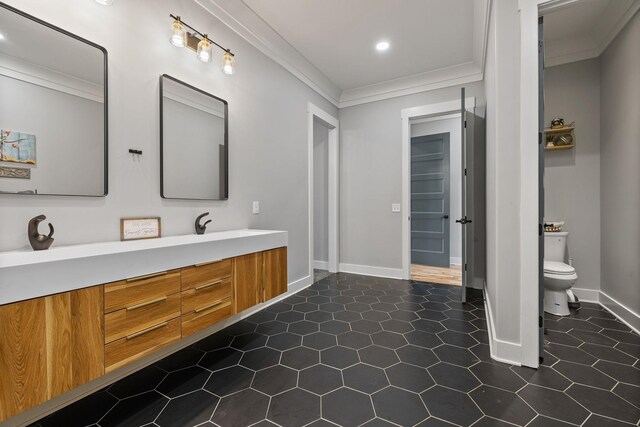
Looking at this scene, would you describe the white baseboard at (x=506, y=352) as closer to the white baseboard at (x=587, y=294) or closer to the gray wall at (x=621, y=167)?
the gray wall at (x=621, y=167)

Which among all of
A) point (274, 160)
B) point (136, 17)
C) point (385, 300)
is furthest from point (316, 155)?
→ point (136, 17)

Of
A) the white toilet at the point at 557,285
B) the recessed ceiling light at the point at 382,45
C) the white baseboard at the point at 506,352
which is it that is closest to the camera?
the white baseboard at the point at 506,352

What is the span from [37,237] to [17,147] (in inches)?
18.2

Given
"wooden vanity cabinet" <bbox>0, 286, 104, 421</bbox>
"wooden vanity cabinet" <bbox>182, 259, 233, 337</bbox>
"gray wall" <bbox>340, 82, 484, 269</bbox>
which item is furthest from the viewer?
"gray wall" <bbox>340, 82, 484, 269</bbox>

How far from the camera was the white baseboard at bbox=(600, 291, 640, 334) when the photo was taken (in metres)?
A: 2.36

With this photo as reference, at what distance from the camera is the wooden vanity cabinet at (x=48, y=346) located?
103cm

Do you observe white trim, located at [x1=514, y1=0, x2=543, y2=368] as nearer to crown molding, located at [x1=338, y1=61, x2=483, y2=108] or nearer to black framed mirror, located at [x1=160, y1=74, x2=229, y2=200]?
crown molding, located at [x1=338, y1=61, x2=483, y2=108]

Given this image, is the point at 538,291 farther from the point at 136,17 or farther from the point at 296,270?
the point at 136,17

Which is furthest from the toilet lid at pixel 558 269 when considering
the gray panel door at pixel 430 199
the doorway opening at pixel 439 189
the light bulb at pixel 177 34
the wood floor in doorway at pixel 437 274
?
the light bulb at pixel 177 34

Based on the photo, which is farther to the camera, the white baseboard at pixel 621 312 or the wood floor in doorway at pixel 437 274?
the wood floor in doorway at pixel 437 274

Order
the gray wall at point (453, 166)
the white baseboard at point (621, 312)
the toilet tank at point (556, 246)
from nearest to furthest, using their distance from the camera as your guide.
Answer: the white baseboard at point (621, 312) < the toilet tank at point (556, 246) < the gray wall at point (453, 166)

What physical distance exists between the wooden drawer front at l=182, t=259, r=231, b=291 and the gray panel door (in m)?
4.07

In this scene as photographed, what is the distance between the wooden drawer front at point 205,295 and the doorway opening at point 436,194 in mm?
3617

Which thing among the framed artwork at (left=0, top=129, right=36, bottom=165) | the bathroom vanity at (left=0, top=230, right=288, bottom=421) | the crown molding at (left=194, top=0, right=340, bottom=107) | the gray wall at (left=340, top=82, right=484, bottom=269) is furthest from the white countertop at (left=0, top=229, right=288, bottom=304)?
the gray wall at (left=340, top=82, right=484, bottom=269)
